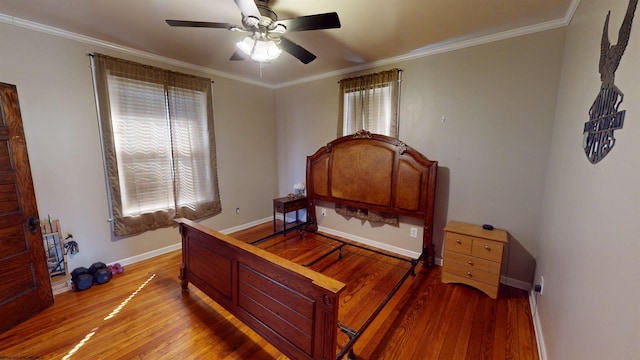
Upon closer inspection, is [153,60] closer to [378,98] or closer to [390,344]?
[378,98]

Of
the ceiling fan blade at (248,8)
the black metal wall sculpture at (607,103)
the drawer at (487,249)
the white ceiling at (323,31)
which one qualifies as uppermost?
the white ceiling at (323,31)

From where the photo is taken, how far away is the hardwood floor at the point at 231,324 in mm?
1835

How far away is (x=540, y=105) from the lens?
243 centimetres

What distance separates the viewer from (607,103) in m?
1.13

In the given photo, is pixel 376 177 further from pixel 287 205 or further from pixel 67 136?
pixel 67 136

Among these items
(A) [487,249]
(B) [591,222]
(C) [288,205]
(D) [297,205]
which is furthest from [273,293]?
(D) [297,205]

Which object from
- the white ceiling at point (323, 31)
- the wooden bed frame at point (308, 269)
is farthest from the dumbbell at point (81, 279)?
the white ceiling at point (323, 31)

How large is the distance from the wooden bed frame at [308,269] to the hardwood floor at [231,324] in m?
0.21

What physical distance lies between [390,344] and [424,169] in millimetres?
1975

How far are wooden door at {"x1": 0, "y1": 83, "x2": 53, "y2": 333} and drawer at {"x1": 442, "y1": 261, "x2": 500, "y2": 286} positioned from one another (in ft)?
13.5

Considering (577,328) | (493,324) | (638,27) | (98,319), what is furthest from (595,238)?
(98,319)

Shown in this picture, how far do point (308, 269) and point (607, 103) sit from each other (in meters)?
1.77

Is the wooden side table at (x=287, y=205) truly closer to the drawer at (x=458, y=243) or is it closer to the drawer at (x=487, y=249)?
the drawer at (x=458, y=243)

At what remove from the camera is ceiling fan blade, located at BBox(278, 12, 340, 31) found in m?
1.67
